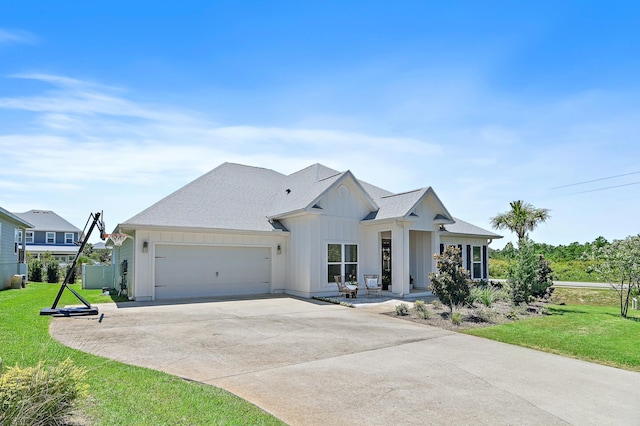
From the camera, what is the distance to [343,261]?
17562 mm

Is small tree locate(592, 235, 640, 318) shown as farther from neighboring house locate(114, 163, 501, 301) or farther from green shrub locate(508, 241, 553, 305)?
neighboring house locate(114, 163, 501, 301)

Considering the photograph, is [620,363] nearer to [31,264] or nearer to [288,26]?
[288,26]

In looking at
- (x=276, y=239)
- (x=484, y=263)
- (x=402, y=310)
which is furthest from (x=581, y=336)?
(x=484, y=263)

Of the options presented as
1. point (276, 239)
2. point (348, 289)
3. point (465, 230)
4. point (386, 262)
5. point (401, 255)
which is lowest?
point (348, 289)

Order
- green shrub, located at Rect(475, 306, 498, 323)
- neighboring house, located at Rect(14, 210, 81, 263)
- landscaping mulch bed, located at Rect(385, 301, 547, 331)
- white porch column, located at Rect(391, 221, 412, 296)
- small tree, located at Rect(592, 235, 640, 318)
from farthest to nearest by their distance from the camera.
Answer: neighboring house, located at Rect(14, 210, 81, 263), white porch column, located at Rect(391, 221, 412, 296), small tree, located at Rect(592, 235, 640, 318), green shrub, located at Rect(475, 306, 498, 323), landscaping mulch bed, located at Rect(385, 301, 547, 331)

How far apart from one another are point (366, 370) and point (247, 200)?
14005 millimetres

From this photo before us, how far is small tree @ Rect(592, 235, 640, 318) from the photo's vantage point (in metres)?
12.6

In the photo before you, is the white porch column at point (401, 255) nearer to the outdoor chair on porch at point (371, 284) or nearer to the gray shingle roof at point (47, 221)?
the outdoor chair on porch at point (371, 284)

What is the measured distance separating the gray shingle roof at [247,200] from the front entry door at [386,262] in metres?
1.91

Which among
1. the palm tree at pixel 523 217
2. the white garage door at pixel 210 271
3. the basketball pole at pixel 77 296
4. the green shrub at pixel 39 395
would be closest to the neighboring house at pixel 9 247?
the white garage door at pixel 210 271

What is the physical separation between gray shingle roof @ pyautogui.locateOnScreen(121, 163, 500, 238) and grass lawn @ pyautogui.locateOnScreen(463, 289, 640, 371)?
22.2 feet

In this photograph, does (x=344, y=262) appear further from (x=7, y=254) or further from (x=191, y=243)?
(x=7, y=254)

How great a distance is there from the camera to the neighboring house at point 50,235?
44875 mm

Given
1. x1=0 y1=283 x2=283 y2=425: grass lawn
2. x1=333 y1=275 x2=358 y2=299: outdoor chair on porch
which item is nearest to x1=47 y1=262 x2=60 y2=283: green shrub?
x1=333 y1=275 x2=358 y2=299: outdoor chair on porch
